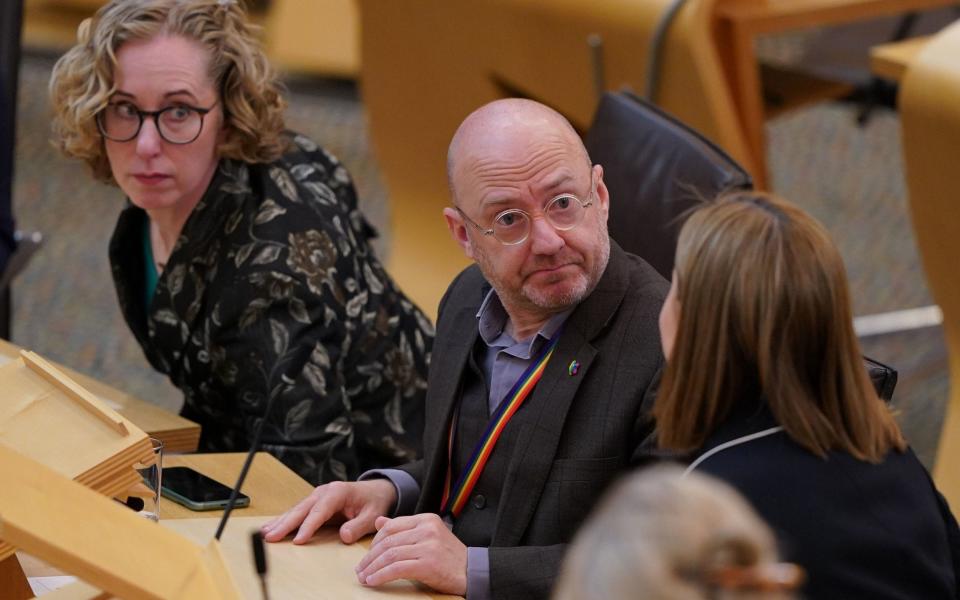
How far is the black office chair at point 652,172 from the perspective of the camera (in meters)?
2.33

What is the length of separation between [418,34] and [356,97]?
3433 millimetres

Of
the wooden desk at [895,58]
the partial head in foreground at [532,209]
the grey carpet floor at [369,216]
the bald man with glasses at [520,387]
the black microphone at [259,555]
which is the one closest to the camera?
the black microphone at [259,555]

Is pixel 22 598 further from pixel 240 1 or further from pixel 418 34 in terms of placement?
pixel 418 34

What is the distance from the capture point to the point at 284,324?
2449 millimetres

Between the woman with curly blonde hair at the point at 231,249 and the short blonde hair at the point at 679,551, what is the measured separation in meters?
1.51

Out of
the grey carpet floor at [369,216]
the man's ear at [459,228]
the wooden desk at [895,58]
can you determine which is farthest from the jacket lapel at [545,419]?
the grey carpet floor at [369,216]

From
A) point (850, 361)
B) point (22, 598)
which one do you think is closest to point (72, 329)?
point (22, 598)

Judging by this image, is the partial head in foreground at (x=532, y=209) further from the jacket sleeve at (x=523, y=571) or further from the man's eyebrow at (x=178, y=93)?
the man's eyebrow at (x=178, y=93)

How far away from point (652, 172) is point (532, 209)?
560 mm

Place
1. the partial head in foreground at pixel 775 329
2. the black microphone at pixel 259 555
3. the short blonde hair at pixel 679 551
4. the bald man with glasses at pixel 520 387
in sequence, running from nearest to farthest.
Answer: the short blonde hair at pixel 679 551 → the black microphone at pixel 259 555 → the partial head in foreground at pixel 775 329 → the bald man with glasses at pixel 520 387

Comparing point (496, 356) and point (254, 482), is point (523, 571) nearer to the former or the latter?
point (496, 356)

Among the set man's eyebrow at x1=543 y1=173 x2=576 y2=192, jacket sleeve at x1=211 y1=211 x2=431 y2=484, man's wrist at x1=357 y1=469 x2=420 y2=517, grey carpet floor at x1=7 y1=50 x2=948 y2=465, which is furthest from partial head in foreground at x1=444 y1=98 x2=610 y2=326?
grey carpet floor at x1=7 y1=50 x2=948 y2=465

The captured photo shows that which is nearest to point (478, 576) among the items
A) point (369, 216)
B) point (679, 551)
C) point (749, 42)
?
point (679, 551)

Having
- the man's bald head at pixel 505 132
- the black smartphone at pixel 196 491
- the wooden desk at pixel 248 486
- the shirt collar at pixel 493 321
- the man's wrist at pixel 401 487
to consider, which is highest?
the man's bald head at pixel 505 132
